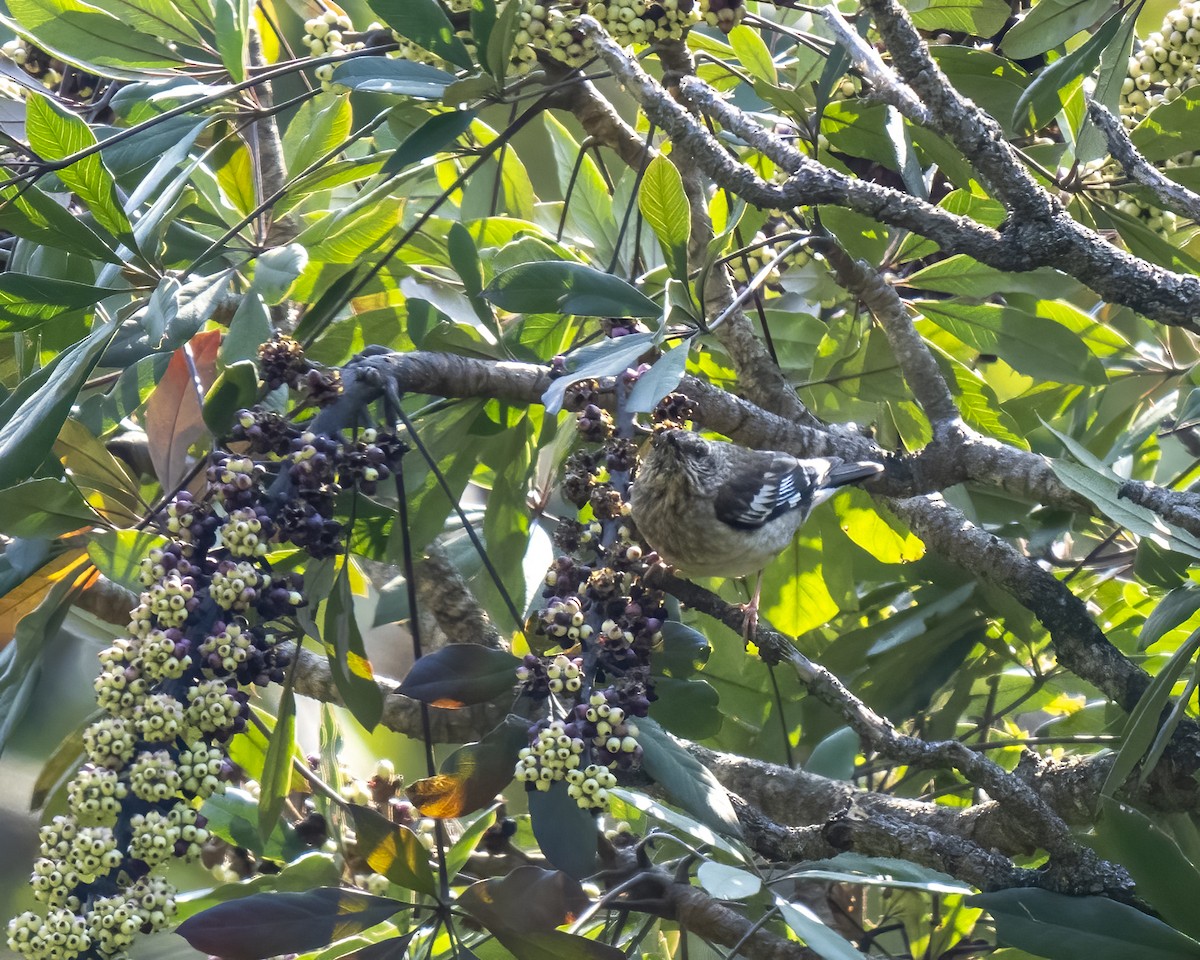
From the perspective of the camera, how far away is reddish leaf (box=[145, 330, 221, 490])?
5.74 feet

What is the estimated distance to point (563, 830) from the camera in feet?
4.18

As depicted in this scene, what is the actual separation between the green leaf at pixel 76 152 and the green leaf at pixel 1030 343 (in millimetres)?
1581

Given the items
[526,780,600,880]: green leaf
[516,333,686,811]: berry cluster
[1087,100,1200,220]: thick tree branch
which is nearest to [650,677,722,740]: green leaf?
[516,333,686,811]: berry cluster

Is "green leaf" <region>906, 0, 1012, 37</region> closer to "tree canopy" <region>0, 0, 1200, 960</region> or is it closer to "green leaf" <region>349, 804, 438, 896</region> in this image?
"tree canopy" <region>0, 0, 1200, 960</region>

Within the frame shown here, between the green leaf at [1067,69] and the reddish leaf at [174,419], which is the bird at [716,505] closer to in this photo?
the green leaf at [1067,69]

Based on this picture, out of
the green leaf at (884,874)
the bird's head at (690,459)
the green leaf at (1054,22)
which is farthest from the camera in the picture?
the bird's head at (690,459)

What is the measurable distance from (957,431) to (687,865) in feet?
2.89

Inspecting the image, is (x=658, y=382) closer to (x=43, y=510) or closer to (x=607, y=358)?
(x=607, y=358)

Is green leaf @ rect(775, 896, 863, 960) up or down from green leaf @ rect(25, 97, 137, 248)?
down

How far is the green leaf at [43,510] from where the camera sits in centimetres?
138

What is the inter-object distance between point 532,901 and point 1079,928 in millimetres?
692

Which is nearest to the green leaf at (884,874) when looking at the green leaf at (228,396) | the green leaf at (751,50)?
the green leaf at (228,396)

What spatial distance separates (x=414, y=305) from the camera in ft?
6.48

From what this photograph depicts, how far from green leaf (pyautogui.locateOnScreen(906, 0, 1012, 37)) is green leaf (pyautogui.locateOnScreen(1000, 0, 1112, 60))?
341mm
